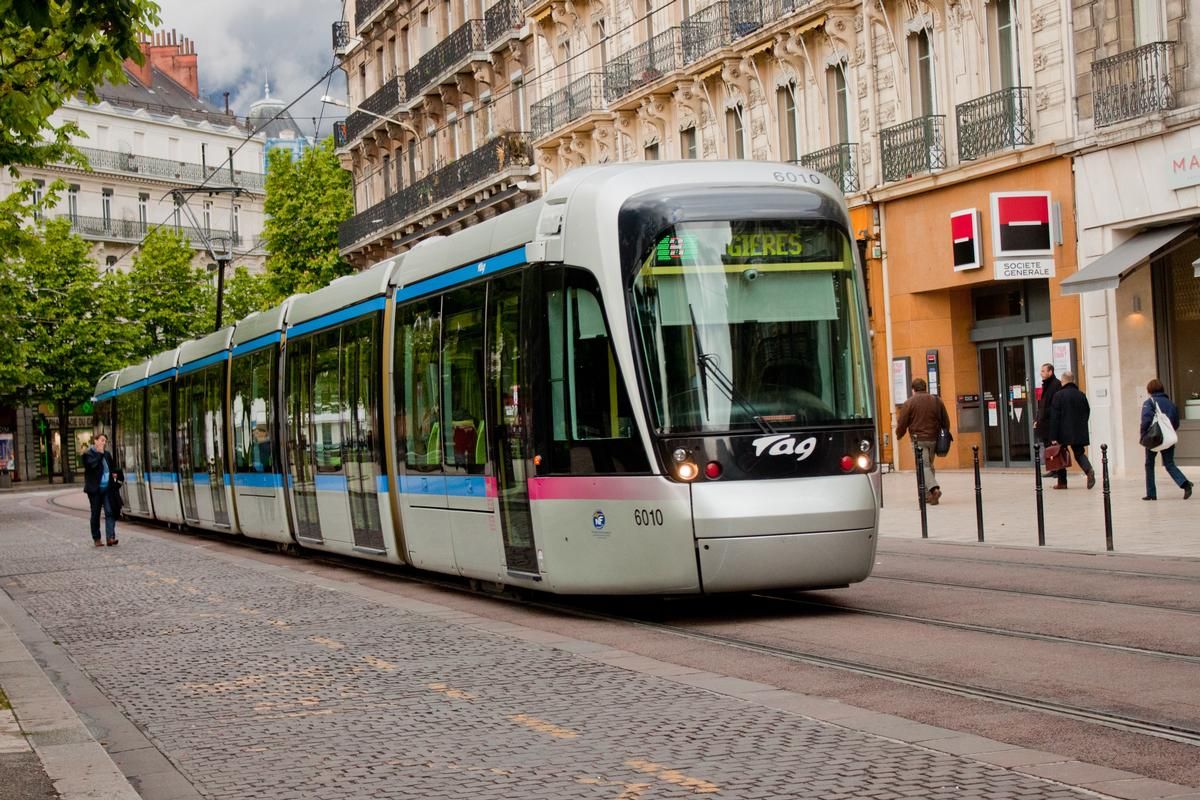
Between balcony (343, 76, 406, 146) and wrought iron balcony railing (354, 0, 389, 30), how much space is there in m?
2.70

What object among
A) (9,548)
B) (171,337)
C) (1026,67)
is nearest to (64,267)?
(171,337)

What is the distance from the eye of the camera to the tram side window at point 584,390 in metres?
11.9

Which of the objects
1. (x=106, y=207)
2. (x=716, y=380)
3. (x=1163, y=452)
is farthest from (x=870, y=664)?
(x=106, y=207)

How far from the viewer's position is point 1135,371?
1035 inches

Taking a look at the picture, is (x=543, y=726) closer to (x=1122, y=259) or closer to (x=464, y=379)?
(x=464, y=379)

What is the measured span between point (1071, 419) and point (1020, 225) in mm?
4545

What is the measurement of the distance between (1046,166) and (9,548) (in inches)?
674

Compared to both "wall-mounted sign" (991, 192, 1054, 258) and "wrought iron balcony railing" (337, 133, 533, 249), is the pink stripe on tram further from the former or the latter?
"wrought iron balcony railing" (337, 133, 533, 249)

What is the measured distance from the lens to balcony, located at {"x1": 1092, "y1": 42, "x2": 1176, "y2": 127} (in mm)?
25016

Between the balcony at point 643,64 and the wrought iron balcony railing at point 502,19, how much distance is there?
567 cm

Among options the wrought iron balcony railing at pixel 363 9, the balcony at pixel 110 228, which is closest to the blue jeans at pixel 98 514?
the wrought iron balcony railing at pixel 363 9

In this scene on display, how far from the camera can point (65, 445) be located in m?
77.1

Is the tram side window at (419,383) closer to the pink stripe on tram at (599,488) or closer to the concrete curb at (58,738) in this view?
the pink stripe on tram at (599,488)

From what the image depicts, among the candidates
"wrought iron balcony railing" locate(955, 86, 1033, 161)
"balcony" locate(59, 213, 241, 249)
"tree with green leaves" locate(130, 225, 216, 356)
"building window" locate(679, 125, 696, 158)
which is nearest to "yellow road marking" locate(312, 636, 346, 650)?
"wrought iron balcony railing" locate(955, 86, 1033, 161)
